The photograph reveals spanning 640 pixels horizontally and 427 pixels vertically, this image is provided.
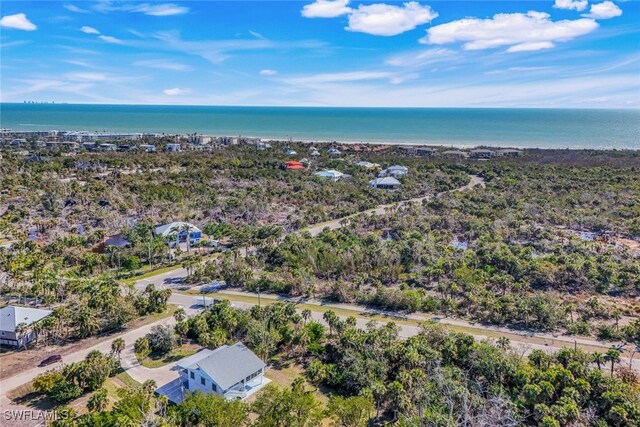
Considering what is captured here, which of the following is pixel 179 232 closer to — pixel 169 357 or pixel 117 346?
pixel 169 357

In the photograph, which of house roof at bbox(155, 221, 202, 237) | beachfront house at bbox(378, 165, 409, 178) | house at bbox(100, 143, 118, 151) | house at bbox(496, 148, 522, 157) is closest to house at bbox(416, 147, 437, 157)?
house at bbox(496, 148, 522, 157)

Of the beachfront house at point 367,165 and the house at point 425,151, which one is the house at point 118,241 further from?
the house at point 425,151

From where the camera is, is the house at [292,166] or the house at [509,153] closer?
the house at [292,166]

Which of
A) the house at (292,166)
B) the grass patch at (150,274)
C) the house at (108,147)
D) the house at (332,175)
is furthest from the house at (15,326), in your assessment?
the house at (108,147)

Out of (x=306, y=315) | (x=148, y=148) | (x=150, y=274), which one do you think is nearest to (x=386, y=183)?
(x=150, y=274)

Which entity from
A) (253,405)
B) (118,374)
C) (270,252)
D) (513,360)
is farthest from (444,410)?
(270,252)

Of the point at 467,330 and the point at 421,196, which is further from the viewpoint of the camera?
the point at 421,196

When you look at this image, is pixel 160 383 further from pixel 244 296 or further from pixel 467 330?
pixel 467 330

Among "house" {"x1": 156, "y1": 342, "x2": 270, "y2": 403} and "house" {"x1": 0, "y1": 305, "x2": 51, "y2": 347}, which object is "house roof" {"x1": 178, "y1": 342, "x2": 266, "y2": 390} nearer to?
"house" {"x1": 156, "y1": 342, "x2": 270, "y2": 403}
